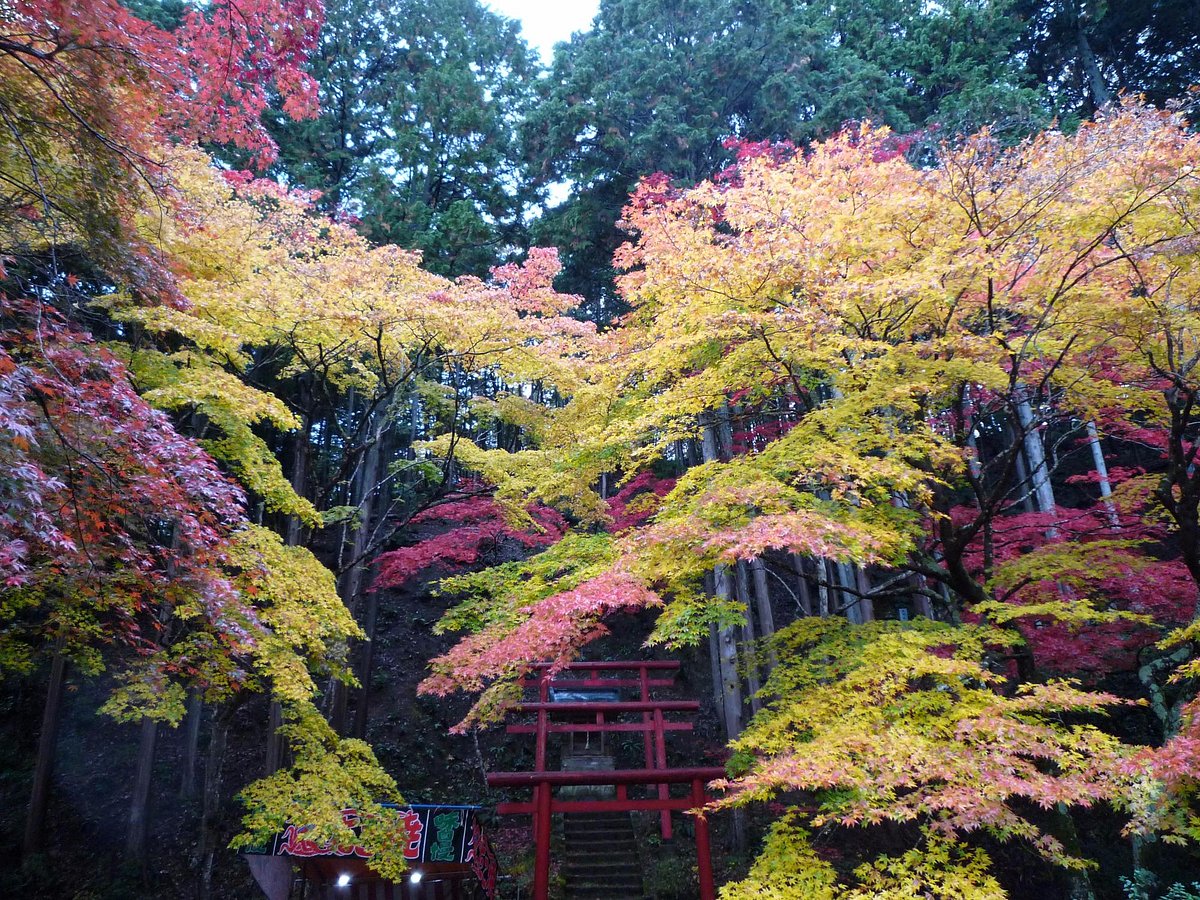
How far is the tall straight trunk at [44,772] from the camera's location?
9773mm

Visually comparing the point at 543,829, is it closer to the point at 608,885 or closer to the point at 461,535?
the point at 608,885

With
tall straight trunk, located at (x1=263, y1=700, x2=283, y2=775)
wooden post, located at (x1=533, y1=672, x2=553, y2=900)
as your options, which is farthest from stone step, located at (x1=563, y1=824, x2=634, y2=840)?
tall straight trunk, located at (x1=263, y1=700, x2=283, y2=775)

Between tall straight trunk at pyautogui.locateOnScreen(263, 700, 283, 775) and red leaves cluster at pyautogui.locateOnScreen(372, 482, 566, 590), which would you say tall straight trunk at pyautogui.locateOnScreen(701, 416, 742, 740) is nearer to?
red leaves cluster at pyautogui.locateOnScreen(372, 482, 566, 590)

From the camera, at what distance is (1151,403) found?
6.43 metres

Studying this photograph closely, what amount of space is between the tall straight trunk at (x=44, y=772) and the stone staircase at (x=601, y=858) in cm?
809

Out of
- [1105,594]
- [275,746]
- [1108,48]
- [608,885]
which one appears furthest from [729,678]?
[1108,48]

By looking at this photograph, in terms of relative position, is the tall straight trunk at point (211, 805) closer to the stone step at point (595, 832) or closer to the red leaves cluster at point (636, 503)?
the stone step at point (595, 832)

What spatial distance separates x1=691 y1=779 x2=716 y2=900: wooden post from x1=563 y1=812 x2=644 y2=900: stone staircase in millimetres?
2737

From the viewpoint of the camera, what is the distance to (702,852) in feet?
24.2

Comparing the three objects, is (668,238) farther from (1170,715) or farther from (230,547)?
(1170,715)

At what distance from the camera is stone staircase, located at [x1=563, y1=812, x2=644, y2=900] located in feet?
31.2

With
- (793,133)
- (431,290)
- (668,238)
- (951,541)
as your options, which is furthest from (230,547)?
(793,133)

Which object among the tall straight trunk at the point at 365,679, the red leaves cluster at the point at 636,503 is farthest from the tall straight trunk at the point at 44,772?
the red leaves cluster at the point at 636,503

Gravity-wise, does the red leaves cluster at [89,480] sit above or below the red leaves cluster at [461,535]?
below
